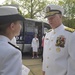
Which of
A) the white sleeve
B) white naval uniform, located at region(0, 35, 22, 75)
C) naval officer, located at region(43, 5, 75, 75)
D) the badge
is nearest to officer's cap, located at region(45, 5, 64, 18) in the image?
naval officer, located at region(43, 5, 75, 75)

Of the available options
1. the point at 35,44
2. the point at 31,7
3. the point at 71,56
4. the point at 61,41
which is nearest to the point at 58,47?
the point at 61,41

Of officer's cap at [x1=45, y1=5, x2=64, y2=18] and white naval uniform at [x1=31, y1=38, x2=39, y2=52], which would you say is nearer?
officer's cap at [x1=45, y1=5, x2=64, y2=18]

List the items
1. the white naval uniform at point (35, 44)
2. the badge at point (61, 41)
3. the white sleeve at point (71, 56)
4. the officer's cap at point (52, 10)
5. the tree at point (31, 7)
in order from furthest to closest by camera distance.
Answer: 1. the tree at point (31, 7)
2. the white naval uniform at point (35, 44)
3. the officer's cap at point (52, 10)
4. the badge at point (61, 41)
5. the white sleeve at point (71, 56)

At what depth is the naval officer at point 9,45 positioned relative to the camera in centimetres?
157

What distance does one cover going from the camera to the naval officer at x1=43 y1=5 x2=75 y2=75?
8.79 ft

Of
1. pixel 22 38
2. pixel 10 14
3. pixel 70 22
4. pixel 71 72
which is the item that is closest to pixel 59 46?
pixel 71 72

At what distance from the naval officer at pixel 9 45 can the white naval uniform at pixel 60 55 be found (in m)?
1.06

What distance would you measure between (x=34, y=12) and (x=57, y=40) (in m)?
24.0

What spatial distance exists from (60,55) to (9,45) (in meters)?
1.24

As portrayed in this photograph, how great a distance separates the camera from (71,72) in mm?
2674

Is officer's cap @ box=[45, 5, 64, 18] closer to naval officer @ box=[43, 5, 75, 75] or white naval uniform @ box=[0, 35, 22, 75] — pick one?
naval officer @ box=[43, 5, 75, 75]

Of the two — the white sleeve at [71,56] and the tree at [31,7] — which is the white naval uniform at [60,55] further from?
the tree at [31,7]

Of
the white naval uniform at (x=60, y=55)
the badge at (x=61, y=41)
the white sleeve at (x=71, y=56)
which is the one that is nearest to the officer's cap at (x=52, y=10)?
the white naval uniform at (x=60, y=55)

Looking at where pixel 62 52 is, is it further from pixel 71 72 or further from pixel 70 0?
pixel 70 0
